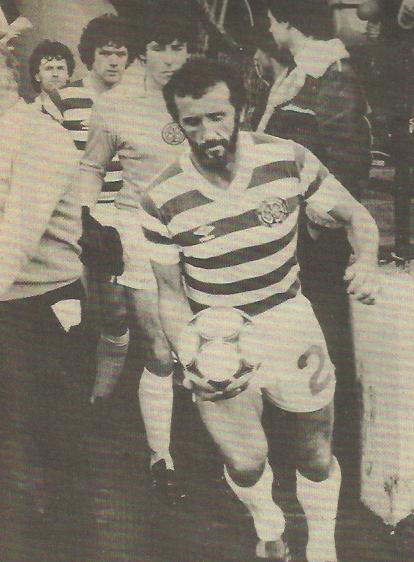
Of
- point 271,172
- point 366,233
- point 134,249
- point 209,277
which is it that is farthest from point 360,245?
point 134,249

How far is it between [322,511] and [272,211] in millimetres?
911

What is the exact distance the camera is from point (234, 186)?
2061mm

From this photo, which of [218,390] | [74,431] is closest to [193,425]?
[218,390]

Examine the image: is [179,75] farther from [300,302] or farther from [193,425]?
[193,425]

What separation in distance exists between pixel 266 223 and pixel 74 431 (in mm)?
877

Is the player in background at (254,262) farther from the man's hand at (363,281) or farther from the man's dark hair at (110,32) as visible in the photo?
the man's dark hair at (110,32)

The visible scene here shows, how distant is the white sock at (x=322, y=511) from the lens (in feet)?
7.09

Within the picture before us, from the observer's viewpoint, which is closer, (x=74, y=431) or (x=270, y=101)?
(x=270, y=101)

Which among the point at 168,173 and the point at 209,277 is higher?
the point at 168,173

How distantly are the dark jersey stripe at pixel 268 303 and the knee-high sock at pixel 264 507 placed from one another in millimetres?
472

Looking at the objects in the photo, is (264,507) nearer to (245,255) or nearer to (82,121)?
(245,255)

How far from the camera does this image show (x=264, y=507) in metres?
2.16

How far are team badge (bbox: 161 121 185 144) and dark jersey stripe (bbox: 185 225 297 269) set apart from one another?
1.13 feet

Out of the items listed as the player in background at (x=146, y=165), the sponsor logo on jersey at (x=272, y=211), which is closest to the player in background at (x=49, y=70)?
the player in background at (x=146, y=165)
